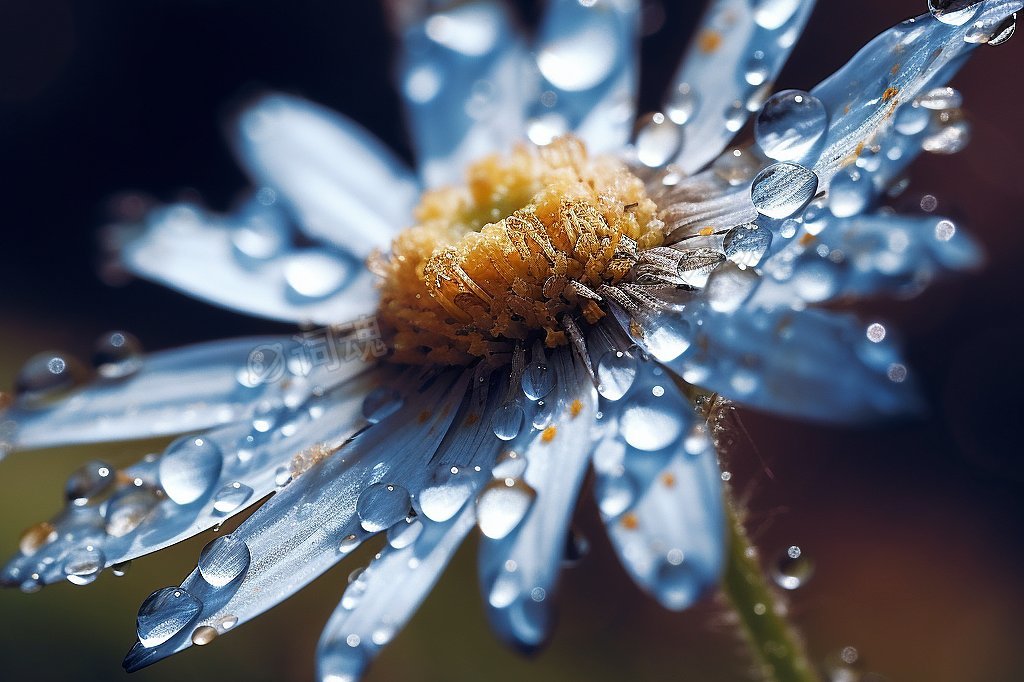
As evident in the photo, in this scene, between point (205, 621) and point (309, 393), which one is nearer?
point (205, 621)

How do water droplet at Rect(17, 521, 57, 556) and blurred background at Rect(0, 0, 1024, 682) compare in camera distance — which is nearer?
water droplet at Rect(17, 521, 57, 556)

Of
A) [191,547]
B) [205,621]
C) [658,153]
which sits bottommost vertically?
[191,547]

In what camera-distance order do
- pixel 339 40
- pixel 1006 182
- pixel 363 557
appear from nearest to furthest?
1. pixel 363 557
2. pixel 1006 182
3. pixel 339 40

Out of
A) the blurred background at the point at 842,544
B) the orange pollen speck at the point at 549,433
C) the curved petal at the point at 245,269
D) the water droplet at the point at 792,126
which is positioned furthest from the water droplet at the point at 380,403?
the water droplet at the point at 792,126

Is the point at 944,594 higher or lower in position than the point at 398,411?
lower

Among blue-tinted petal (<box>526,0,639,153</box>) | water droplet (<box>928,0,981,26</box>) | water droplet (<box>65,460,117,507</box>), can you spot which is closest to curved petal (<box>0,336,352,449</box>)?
water droplet (<box>65,460,117,507</box>)

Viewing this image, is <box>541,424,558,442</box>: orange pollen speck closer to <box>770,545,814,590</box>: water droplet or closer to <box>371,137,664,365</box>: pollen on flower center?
<box>371,137,664,365</box>: pollen on flower center

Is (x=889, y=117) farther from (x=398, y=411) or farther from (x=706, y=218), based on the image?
(x=398, y=411)

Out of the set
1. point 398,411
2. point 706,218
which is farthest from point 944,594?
point 398,411
